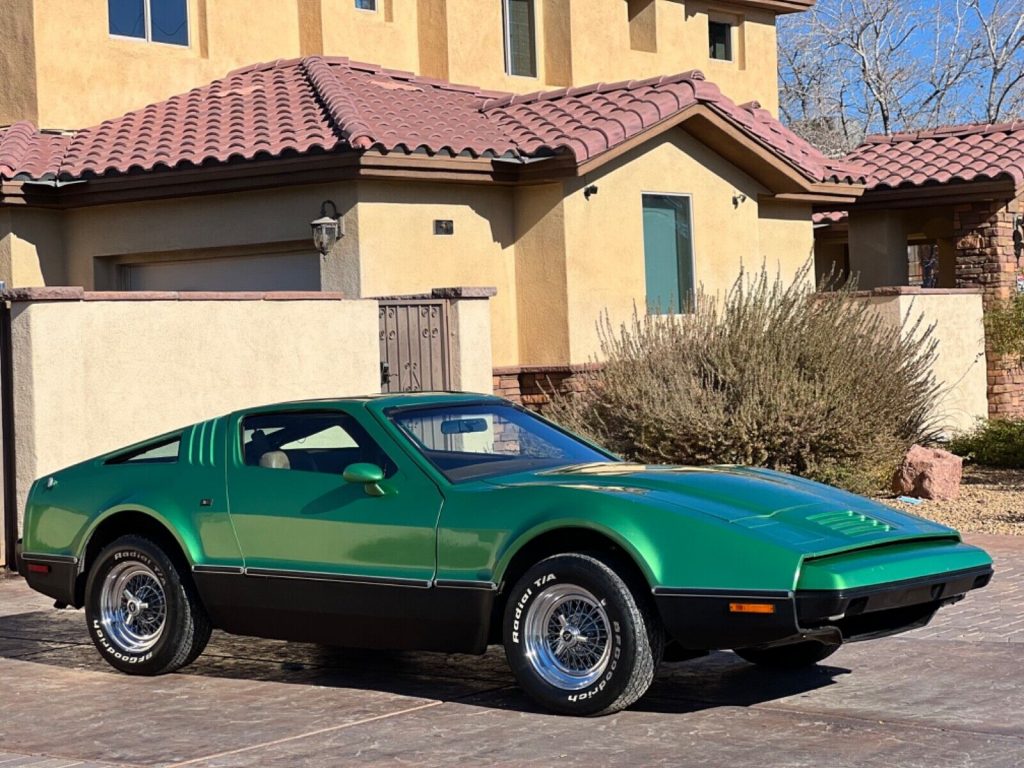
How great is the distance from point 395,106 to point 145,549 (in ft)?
35.5

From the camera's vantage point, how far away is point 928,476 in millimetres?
15781

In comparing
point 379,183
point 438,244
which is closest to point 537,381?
point 438,244

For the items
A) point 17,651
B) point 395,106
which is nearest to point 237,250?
point 395,106

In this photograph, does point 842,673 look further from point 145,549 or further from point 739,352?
point 739,352

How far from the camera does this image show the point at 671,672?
848 cm

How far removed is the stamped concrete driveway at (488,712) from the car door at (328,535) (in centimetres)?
35

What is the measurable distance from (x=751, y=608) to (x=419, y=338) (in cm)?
839

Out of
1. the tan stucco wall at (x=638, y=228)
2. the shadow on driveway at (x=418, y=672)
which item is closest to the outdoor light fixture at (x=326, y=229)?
the tan stucco wall at (x=638, y=228)

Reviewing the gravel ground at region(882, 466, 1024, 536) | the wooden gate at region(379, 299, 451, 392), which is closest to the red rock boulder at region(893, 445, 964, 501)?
the gravel ground at region(882, 466, 1024, 536)

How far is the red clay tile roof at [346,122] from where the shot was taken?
688 inches

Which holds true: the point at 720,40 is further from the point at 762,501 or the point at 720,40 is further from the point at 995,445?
the point at 762,501

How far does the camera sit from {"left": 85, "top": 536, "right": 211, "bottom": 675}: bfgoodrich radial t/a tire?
8695mm

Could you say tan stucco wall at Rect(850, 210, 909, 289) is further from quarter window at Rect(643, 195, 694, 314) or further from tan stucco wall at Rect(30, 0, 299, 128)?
tan stucco wall at Rect(30, 0, 299, 128)

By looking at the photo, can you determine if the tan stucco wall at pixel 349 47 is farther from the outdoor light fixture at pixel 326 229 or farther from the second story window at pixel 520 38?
the outdoor light fixture at pixel 326 229
